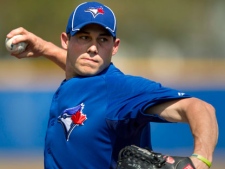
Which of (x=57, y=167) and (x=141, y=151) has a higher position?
(x=57, y=167)

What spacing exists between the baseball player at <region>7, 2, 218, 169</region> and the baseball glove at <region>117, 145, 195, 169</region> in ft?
0.96

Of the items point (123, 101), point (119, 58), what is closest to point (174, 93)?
point (123, 101)

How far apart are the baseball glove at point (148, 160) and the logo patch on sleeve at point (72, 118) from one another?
654 mm

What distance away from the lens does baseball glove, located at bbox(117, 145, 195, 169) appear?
2463 mm

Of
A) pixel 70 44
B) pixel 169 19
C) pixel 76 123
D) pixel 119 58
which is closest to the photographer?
pixel 76 123

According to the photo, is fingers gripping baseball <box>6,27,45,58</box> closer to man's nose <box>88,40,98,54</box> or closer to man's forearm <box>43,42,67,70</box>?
man's forearm <box>43,42,67,70</box>

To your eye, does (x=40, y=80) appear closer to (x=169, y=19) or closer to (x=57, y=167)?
(x=169, y=19)

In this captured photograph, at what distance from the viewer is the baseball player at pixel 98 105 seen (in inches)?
115

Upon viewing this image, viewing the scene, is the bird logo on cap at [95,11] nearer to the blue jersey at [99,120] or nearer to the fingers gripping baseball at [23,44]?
the blue jersey at [99,120]

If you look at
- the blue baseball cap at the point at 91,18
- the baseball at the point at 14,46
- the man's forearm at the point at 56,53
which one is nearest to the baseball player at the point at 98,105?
the blue baseball cap at the point at 91,18

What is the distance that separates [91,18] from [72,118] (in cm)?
56

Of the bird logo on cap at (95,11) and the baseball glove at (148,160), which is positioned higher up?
the bird logo on cap at (95,11)

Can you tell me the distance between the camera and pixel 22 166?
27.3 ft

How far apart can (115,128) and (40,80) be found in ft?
22.0
